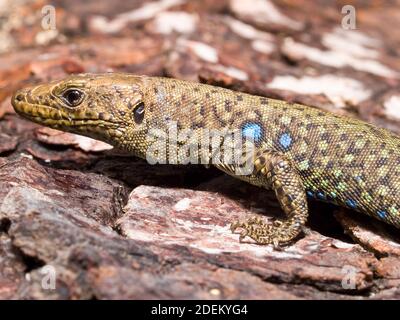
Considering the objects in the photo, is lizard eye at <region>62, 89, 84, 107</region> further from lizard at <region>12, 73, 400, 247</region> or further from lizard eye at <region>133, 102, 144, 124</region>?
lizard eye at <region>133, 102, 144, 124</region>

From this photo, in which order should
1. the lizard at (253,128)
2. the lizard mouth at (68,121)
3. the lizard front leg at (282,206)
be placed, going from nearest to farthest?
the lizard front leg at (282,206), the lizard at (253,128), the lizard mouth at (68,121)

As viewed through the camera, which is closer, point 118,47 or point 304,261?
point 304,261

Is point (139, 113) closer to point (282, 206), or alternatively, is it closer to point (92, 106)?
point (92, 106)

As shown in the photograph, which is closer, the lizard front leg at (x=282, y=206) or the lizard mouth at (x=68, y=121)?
the lizard front leg at (x=282, y=206)

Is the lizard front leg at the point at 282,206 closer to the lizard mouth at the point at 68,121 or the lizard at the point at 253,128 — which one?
the lizard at the point at 253,128

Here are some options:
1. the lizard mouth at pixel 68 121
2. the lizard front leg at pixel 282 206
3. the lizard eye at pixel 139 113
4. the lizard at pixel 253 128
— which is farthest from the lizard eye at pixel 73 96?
the lizard front leg at pixel 282 206

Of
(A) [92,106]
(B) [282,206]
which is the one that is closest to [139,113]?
(A) [92,106]
